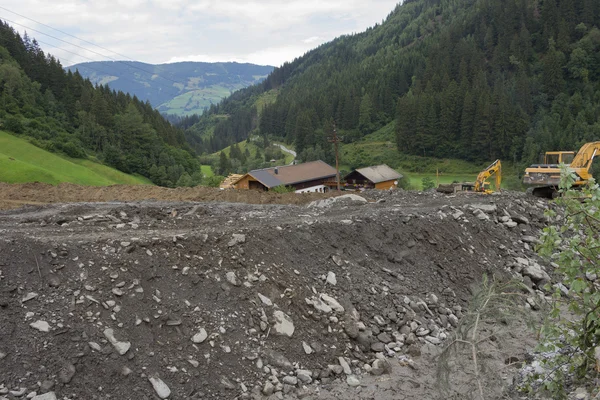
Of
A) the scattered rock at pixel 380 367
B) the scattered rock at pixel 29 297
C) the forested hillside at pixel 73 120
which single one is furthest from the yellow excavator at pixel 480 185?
the forested hillside at pixel 73 120

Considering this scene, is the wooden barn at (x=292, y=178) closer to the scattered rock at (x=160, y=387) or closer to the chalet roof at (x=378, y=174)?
the chalet roof at (x=378, y=174)

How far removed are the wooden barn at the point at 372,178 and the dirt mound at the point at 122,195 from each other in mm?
30159

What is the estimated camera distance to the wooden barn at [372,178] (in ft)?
182

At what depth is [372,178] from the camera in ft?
182

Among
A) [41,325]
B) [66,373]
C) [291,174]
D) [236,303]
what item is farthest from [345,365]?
[291,174]

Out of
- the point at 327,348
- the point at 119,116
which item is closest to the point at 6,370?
the point at 327,348

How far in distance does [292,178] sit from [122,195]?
27.6 metres

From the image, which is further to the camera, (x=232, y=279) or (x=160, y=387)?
(x=232, y=279)

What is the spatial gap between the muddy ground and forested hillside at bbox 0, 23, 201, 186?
45289 millimetres

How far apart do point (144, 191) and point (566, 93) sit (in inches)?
3275

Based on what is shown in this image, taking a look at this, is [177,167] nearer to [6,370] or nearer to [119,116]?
[119,116]

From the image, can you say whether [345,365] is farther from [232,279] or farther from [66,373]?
[66,373]

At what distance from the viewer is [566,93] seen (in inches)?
3280

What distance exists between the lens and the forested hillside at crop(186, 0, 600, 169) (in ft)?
245
